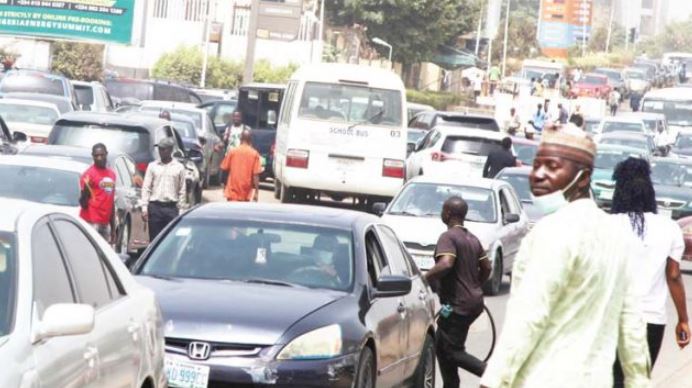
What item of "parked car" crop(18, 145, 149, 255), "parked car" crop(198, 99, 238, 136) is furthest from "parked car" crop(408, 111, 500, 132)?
"parked car" crop(18, 145, 149, 255)

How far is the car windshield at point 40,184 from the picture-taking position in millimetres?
18688

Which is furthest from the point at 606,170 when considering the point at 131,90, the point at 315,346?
the point at 315,346

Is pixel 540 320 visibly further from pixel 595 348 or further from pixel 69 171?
pixel 69 171

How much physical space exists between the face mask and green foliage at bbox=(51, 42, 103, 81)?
228 feet

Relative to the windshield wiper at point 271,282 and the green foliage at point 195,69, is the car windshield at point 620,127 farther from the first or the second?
the windshield wiper at point 271,282

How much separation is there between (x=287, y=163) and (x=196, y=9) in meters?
69.6

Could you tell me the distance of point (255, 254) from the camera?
11.7m

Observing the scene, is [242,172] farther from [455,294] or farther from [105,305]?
[105,305]

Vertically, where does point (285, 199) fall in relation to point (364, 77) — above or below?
below

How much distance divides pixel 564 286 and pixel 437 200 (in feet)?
55.8

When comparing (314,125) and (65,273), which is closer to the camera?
(65,273)

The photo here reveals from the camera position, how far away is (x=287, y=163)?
30.7 m

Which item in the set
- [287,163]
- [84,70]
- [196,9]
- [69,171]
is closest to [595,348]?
[69,171]

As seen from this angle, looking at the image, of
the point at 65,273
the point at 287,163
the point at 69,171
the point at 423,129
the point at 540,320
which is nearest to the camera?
the point at 540,320
